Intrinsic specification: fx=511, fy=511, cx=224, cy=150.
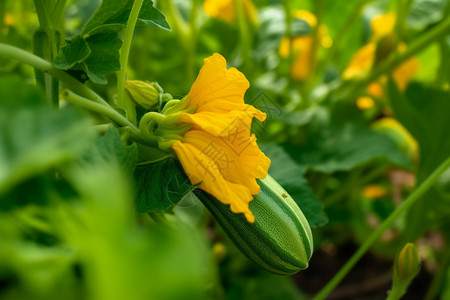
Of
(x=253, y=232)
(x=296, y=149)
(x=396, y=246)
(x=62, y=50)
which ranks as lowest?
(x=396, y=246)

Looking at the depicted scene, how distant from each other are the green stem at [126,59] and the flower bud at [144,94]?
0.01 m

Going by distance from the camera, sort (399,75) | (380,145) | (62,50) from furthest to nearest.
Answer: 1. (399,75)
2. (380,145)
3. (62,50)

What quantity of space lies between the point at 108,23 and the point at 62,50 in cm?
6

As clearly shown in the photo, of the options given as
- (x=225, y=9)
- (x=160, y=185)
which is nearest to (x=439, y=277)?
(x=225, y=9)

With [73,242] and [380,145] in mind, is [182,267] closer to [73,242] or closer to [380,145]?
[73,242]

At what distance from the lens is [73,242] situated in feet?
0.65

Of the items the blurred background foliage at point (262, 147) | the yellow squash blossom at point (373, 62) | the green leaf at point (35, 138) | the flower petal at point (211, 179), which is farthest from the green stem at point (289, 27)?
the green leaf at point (35, 138)

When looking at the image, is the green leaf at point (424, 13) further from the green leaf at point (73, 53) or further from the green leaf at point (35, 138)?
the green leaf at point (35, 138)

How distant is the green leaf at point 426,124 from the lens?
2.75 ft

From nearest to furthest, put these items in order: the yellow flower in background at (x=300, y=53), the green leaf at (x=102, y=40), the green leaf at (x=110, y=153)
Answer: the green leaf at (x=110, y=153) → the green leaf at (x=102, y=40) → the yellow flower in background at (x=300, y=53)

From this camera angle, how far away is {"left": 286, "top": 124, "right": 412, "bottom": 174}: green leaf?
32.7 inches

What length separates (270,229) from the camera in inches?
18.6

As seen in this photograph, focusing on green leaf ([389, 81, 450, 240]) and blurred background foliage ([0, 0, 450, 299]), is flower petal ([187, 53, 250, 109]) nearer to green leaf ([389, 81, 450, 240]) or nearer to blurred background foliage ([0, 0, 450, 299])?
blurred background foliage ([0, 0, 450, 299])

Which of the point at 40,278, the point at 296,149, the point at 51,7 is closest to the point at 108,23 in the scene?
the point at 51,7
